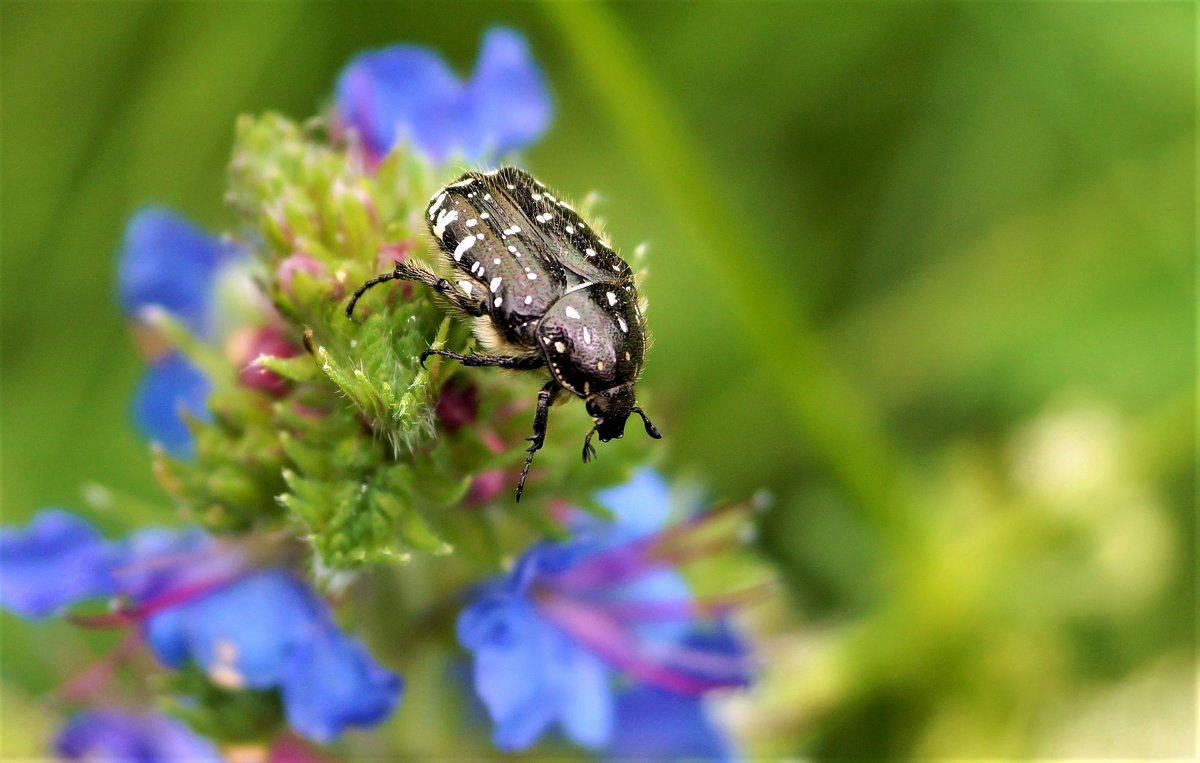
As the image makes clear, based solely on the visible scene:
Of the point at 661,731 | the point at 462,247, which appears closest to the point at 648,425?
the point at 462,247

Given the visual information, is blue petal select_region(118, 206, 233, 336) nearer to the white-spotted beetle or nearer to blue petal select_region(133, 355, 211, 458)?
blue petal select_region(133, 355, 211, 458)

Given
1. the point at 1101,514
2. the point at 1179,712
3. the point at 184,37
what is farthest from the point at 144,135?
the point at 1179,712

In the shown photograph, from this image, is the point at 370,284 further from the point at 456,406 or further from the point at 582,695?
the point at 582,695

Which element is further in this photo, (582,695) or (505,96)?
(505,96)

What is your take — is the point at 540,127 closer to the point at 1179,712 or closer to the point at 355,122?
the point at 355,122

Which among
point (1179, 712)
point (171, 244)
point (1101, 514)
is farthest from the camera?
point (1101, 514)

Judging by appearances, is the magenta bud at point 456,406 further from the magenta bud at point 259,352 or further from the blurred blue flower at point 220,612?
the blurred blue flower at point 220,612
